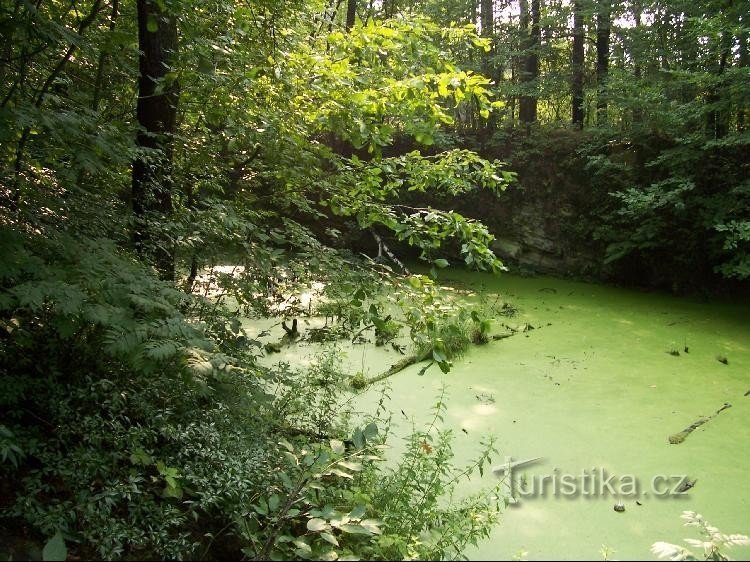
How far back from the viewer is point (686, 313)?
4816mm

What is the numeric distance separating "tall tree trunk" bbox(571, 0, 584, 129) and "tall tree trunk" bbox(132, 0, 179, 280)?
5.58 metres

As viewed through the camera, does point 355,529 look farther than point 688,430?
No

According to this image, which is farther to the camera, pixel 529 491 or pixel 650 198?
pixel 650 198

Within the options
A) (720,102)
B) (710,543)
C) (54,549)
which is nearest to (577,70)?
(720,102)

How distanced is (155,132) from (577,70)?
19.9 feet

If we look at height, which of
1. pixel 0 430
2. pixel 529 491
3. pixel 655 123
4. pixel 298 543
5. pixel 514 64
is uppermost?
pixel 514 64

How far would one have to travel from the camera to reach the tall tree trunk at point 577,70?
6.72 metres

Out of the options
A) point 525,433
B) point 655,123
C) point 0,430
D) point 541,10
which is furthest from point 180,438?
point 541,10

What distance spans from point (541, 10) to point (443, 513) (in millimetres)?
7014

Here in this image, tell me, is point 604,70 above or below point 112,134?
above

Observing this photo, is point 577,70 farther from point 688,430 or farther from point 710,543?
point 710,543

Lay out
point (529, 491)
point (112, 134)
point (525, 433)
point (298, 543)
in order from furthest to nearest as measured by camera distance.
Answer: point (525, 433), point (529, 491), point (112, 134), point (298, 543)

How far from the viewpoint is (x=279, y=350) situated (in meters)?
3.53

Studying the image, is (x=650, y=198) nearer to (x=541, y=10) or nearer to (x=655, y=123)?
(x=655, y=123)
